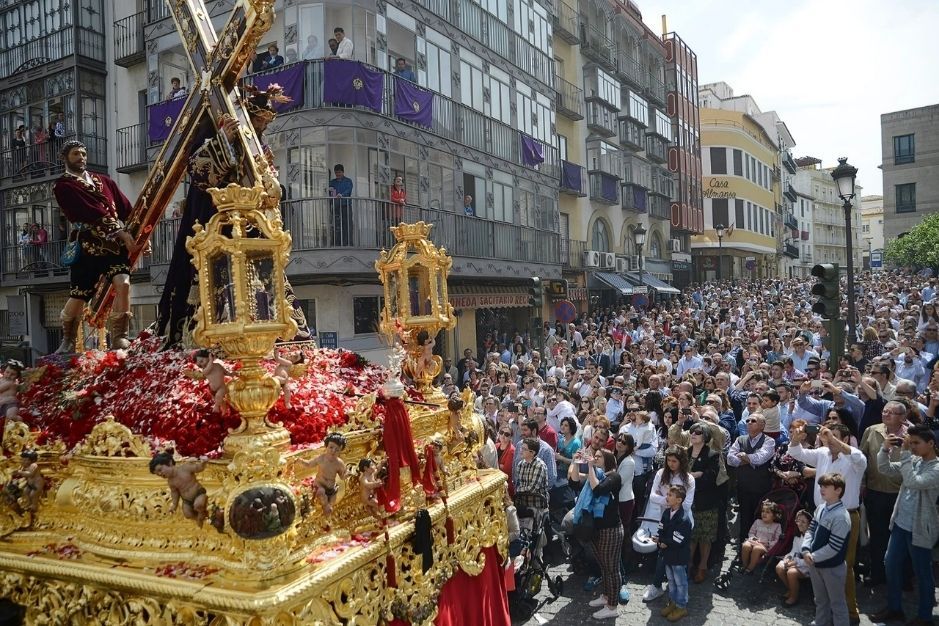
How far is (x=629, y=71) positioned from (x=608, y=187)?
8.67 metres

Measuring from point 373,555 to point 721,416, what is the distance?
7.64 meters

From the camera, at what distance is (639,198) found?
3925 centimetres

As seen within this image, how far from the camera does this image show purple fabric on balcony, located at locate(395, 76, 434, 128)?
18719 mm

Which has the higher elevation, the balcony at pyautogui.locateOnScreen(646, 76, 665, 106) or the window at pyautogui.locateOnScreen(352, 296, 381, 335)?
the balcony at pyautogui.locateOnScreen(646, 76, 665, 106)

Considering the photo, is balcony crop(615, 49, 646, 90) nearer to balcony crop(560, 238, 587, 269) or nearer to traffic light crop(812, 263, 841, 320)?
balcony crop(560, 238, 587, 269)

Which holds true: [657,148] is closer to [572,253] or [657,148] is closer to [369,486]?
[572,253]

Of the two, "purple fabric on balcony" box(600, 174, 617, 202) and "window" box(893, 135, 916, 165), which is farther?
"window" box(893, 135, 916, 165)

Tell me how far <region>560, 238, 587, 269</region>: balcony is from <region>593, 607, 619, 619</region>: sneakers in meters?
24.5

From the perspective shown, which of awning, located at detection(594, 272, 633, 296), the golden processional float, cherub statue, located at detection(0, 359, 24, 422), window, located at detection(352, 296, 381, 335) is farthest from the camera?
awning, located at detection(594, 272, 633, 296)

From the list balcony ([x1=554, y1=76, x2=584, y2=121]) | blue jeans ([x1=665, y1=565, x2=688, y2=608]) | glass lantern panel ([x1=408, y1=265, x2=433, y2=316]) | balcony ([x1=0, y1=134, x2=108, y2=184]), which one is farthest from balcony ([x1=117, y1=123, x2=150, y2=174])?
blue jeans ([x1=665, y1=565, x2=688, y2=608])

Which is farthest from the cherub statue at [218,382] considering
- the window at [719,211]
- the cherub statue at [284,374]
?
the window at [719,211]

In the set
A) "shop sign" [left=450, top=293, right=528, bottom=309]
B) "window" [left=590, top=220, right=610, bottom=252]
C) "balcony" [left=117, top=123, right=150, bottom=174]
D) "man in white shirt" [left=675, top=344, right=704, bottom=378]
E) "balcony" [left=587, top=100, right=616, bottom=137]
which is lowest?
"man in white shirt" [left=675, top=344, right=704, bottom=378]

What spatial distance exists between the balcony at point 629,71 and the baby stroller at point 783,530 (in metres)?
32.3

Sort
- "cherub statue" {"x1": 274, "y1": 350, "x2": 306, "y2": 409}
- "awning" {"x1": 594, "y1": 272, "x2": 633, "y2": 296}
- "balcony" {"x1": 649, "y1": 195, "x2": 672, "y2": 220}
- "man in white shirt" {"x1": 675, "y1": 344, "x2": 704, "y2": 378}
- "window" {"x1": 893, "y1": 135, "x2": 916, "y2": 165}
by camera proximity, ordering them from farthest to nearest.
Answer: "window" {"x1": 893, "y1": 135, "x2": 916, "y2": 165} < "balcony" {"x1": 649, "y1": 195, "x2": 672, "y2": 220} < "awning" {"x1": 594, "y1": 272, "x2": 633, "y2": 296} < "man in white shirt" {"x1": 675, "y1": 344, "x2": 704, "y2": 378} < "cherub statue" {"x1": 274, "y1": 350, "x2": 306, "y2": 409}
